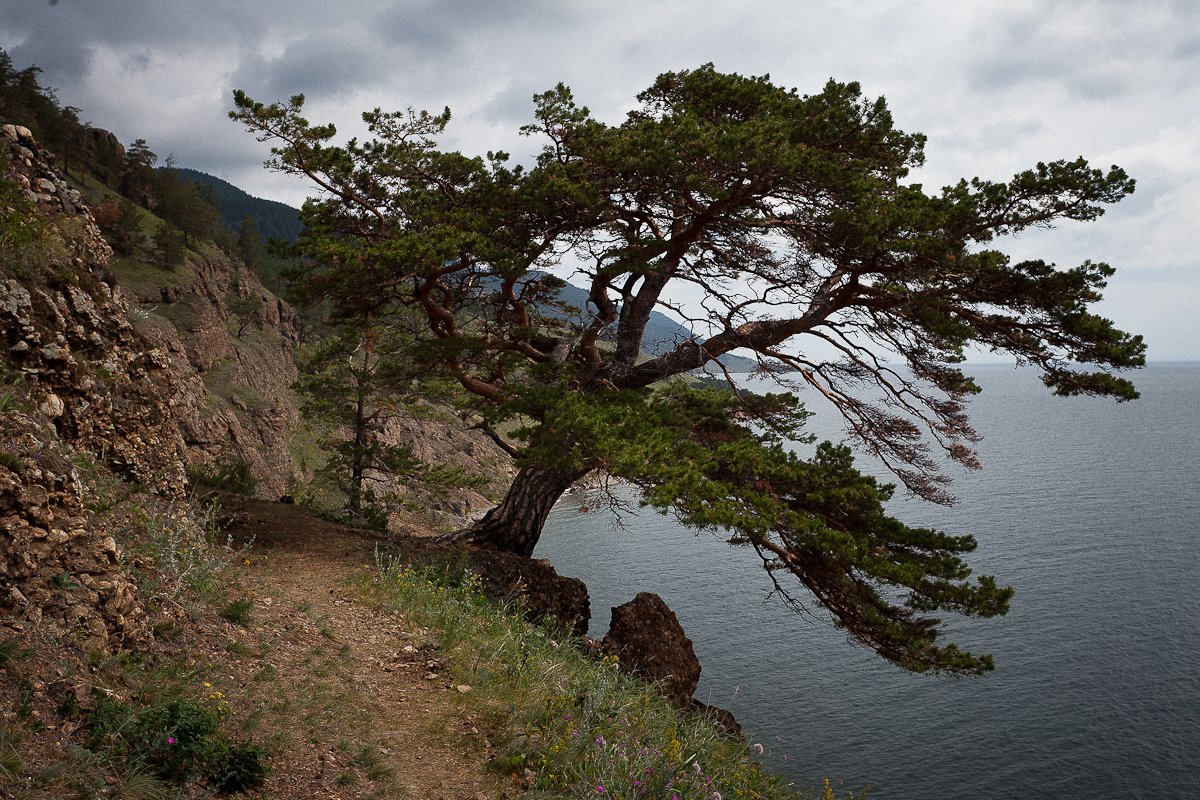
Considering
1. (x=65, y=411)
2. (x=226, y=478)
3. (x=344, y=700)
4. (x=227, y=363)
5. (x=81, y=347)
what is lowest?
(x=344, y=700)

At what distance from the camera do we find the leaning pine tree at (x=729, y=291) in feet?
33.7

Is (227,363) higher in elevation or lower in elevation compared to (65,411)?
higher

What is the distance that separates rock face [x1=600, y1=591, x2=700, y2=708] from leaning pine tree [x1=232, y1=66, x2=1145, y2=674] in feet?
8.08

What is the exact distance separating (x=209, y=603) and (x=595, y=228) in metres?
8.40

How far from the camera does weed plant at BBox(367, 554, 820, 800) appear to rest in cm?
578

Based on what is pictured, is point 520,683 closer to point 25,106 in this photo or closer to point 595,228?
point 595,228

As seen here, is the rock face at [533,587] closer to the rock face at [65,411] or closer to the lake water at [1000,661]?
the lake water at [1000,661]

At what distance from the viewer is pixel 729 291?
43.2 ft

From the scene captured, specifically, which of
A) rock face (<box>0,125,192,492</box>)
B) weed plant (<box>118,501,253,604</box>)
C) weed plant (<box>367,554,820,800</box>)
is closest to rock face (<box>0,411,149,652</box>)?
weed plant (<box>118,501,253,604</box>)

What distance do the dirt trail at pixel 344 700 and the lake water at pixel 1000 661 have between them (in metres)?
6.16

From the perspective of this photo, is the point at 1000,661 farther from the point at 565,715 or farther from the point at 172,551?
the point at 172,551

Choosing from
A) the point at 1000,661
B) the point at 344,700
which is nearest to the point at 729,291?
the point at 344,700

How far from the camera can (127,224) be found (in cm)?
4553

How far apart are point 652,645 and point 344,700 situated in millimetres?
6874
